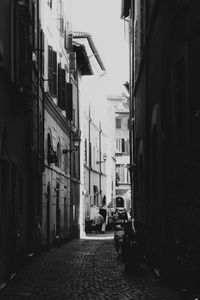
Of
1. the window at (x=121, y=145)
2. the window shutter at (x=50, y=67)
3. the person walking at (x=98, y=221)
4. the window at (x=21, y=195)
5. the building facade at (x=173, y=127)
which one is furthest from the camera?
the window at (x=121, y=145)

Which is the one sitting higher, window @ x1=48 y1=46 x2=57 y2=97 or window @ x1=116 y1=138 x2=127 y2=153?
window @ x1=116 y1=138 x2=127 y2=153

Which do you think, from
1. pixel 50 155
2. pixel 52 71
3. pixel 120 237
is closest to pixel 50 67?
pixel 52 71

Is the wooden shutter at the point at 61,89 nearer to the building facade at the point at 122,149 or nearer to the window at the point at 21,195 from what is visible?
the window at the point at 21,195

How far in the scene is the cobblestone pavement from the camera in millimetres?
12664

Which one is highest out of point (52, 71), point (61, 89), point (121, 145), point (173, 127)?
point (121, 145)

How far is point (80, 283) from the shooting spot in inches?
586

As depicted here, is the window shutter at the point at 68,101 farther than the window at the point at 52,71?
Yes

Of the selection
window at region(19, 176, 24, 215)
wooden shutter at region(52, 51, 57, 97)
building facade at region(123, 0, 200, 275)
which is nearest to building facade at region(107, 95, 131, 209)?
wooden shutter at region(52, 51, 57, 97)

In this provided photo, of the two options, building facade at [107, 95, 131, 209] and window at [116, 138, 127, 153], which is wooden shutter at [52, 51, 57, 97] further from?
window at [116, 138, 127, 153]

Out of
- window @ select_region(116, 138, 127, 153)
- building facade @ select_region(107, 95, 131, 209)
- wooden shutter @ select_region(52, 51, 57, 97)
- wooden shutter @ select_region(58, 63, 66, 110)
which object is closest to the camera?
wooden shutter @ select_region(52, 51, 57, 97)

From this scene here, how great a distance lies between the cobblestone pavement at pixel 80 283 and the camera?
12664 mm

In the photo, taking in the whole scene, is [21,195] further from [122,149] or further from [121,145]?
[121,145]

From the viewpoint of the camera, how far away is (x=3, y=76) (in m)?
14.4

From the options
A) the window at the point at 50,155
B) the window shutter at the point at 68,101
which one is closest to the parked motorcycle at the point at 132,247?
the window at the point at 50,155
